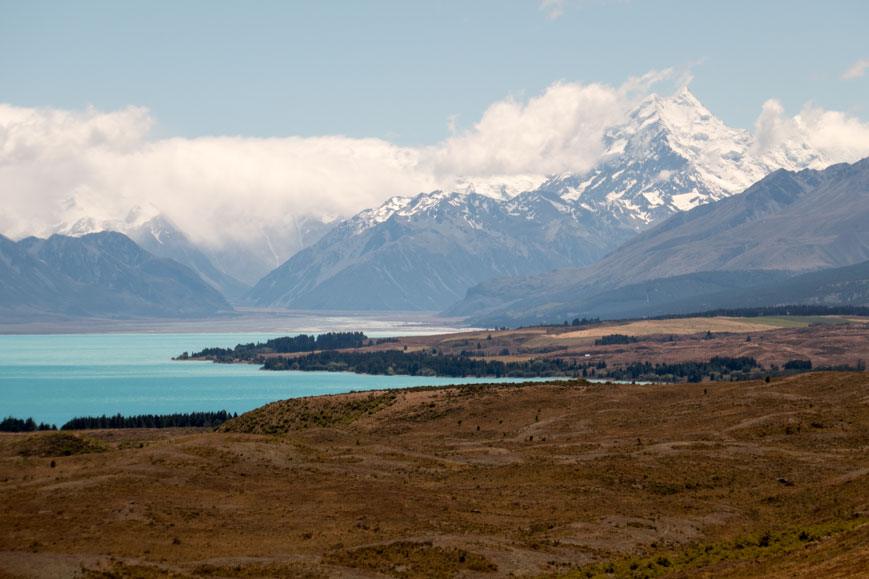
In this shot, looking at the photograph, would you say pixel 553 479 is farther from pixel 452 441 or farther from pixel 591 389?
pixel 591 389

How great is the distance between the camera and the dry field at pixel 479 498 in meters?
48.5

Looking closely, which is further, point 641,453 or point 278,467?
point 641,453

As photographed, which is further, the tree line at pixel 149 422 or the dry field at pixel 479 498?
the tree line at pixel 149 422

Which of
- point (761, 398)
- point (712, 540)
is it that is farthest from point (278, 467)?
point (761, 398)

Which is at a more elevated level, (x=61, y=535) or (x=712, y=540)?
(x=61, y=535)

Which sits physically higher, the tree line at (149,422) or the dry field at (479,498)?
the tree line at (149,422)

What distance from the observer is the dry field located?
48.5m

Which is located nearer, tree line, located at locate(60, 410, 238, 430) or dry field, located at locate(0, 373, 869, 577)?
dry field, located at locate(0, 373, 869, 577)

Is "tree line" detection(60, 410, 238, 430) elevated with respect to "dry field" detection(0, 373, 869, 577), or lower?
elevated

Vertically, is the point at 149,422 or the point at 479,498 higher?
the point at 149,422

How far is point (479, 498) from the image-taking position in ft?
216

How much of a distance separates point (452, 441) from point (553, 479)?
23952mm

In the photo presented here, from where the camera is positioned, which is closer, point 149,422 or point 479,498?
point 479,498

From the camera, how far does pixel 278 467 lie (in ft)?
236
